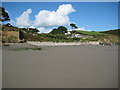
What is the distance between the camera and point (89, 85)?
2.56 m

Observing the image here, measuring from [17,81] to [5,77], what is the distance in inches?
18.9

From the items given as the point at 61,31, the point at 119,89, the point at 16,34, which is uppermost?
the point at 61,31

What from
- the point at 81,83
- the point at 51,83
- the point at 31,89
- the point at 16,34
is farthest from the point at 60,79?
the point at 16,34

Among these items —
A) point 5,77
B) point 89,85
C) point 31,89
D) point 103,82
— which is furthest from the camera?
point 5,77

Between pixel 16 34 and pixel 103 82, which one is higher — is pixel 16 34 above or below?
above

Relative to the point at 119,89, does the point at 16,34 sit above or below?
above

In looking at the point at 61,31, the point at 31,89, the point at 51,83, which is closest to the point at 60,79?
the point at 51,83

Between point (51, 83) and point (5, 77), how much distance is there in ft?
3.85

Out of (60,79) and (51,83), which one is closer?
(51,83)

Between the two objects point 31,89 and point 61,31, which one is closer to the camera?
point 31,89

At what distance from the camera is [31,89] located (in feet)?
7.73

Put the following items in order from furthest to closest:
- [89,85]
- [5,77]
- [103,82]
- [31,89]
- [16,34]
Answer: [16,34] < [5,77] < [103,82] < [89,85] < [31,89]

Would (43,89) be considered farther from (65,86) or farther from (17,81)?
(17,81)

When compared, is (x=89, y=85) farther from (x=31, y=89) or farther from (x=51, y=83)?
(x=31, y=89)
